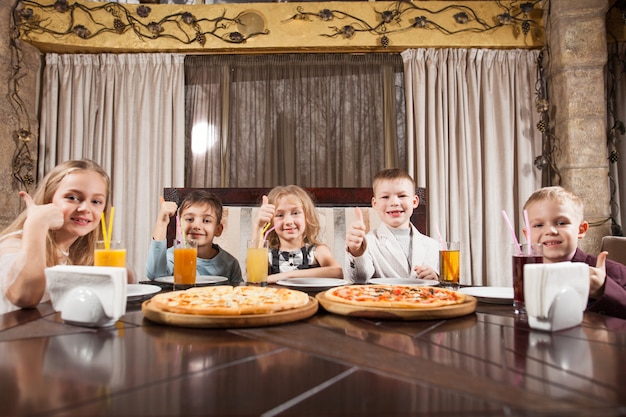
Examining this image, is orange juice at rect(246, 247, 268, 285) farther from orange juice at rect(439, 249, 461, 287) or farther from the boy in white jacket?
the boy in white jacket

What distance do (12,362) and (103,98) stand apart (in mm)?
3551

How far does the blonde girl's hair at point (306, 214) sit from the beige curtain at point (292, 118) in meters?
1.51

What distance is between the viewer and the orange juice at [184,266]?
4.41 ft

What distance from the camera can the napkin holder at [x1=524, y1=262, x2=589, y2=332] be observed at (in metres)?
0.81

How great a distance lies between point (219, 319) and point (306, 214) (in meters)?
1.43

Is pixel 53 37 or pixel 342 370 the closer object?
pixel 342 370

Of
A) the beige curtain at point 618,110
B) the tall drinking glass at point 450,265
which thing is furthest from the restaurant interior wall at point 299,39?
the tall drinking glass at point 450,265

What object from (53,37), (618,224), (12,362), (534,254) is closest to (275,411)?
(12,362)

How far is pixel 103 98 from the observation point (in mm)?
3707

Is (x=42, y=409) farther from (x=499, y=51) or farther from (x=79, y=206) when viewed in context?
(x=499, y=51)

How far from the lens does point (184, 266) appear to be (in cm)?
134

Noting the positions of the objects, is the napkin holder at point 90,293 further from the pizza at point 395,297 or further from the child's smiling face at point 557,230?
the child's smiling face at point 557,230

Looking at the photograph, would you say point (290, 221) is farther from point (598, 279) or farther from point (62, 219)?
point (598, 279)

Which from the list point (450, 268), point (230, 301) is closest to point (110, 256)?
point (230, 301)
